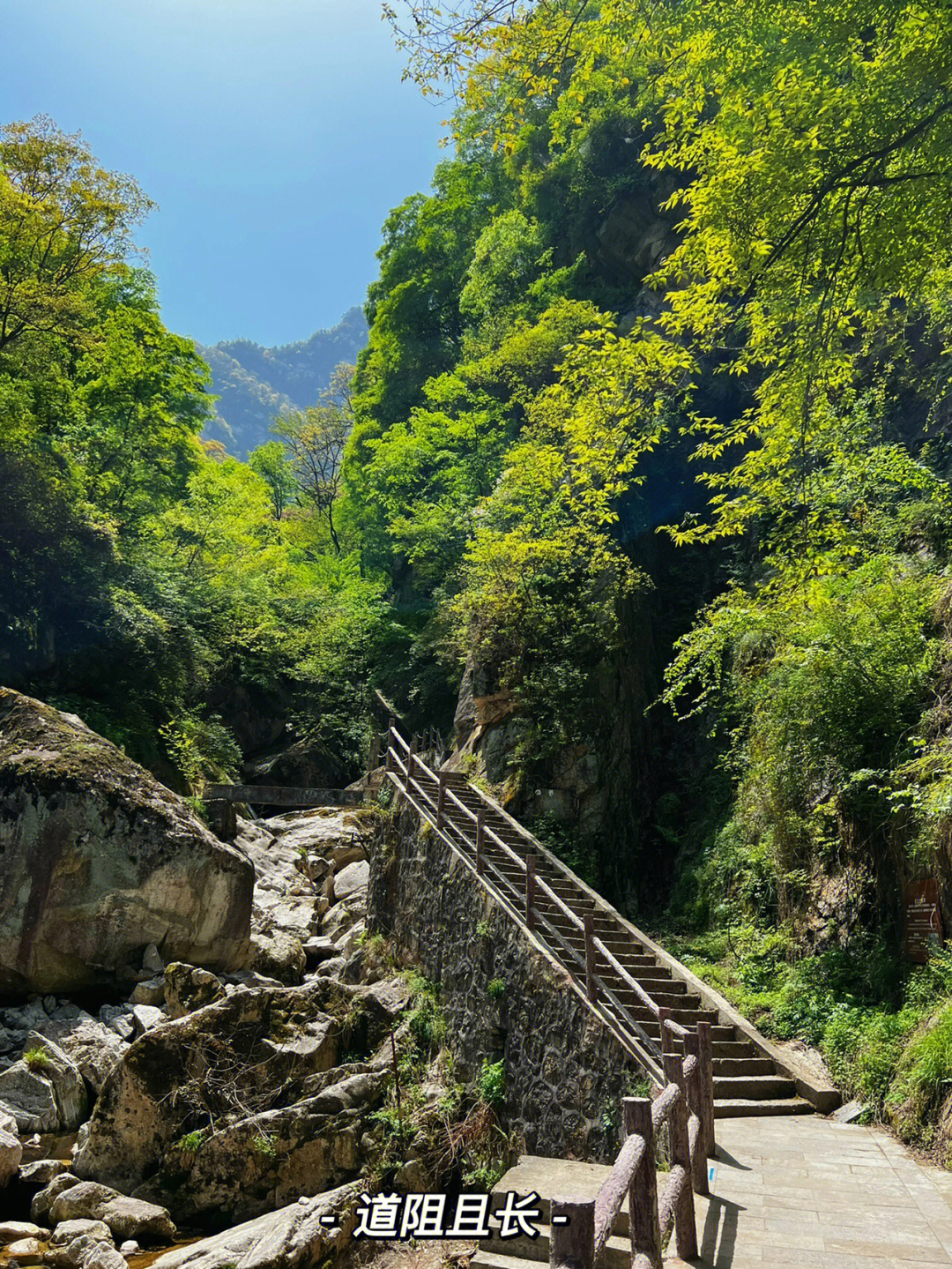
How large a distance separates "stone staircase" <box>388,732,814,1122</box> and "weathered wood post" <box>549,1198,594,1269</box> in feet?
12.6

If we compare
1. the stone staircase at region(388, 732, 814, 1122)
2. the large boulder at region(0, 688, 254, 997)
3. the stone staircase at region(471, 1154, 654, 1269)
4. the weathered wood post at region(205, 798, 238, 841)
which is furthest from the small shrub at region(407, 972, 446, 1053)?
the weathered wood post at region(205, 798, 238, 841)

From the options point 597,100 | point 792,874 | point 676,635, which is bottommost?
point 792,874

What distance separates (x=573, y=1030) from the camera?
8570 mm

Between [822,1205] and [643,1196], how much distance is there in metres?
2.13

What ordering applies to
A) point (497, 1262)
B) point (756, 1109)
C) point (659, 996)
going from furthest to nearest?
point (659, 996) < point (756, 1109) < point (497, 1262)

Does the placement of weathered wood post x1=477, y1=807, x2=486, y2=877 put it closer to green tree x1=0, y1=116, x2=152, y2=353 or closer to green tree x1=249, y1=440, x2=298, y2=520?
green tree x1=0, y1=116, x2=152, y2=353

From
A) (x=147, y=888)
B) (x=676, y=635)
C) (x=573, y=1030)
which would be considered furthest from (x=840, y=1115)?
(x=676, y=635)

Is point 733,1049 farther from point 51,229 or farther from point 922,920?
point 51,229

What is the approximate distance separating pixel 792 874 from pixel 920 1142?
3937 millimetres

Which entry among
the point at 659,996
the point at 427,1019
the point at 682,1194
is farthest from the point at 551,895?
the point at 682,1194

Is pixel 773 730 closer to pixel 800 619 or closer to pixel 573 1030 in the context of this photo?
pixel 800 619

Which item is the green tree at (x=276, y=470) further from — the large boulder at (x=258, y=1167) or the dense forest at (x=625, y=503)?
the large boulder at (x=258, y=1167)

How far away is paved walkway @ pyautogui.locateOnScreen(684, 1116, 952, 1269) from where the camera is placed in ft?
14.6

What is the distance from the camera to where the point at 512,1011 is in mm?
9789
